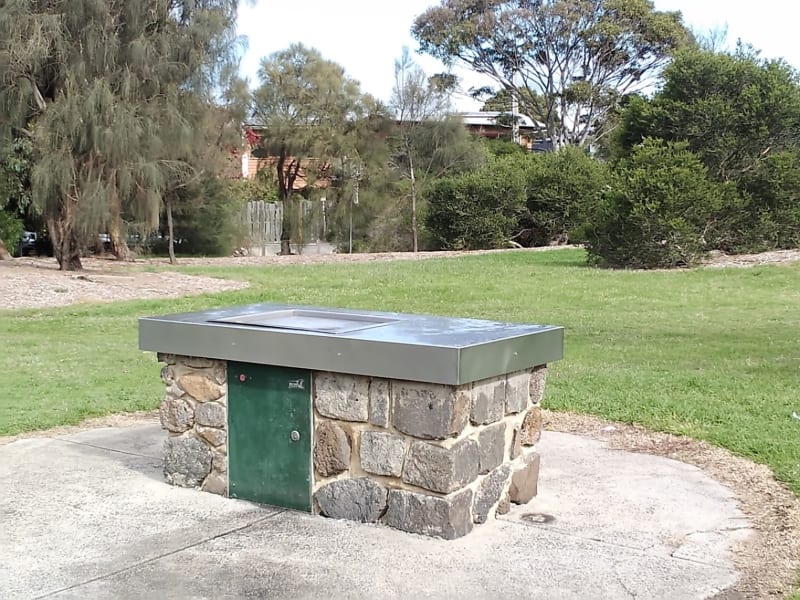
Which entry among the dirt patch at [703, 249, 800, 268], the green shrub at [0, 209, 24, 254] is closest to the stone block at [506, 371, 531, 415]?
the dirt patch at [703, 249, 800, 268]

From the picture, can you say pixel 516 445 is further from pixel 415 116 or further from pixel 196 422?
pixel 415 116

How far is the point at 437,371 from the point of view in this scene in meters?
3.98

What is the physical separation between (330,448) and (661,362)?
5228mm

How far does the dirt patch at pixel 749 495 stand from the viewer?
12.4 feet

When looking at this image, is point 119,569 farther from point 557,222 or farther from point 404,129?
point 404,129

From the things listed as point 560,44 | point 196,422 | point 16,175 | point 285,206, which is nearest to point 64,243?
point 16,175

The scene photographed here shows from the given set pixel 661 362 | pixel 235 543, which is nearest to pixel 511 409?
pixel 235 543

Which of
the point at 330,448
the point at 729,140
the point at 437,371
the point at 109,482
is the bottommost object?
the point at 109,482

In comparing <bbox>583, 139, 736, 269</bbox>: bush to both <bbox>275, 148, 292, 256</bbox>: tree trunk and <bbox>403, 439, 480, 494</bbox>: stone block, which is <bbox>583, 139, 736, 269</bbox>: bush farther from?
<bbox>403, 439, 480, 494</bbox>: stone block

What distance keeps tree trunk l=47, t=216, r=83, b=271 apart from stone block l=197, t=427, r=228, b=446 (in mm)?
15374

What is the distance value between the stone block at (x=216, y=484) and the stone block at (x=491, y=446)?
4.40ft

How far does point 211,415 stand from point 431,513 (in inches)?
52.3

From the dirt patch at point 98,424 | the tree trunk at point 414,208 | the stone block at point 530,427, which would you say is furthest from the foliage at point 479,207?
the stone block at point 530,427

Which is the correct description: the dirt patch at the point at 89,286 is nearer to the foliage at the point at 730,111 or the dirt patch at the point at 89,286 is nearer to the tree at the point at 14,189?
the tree at the point at 14,189
